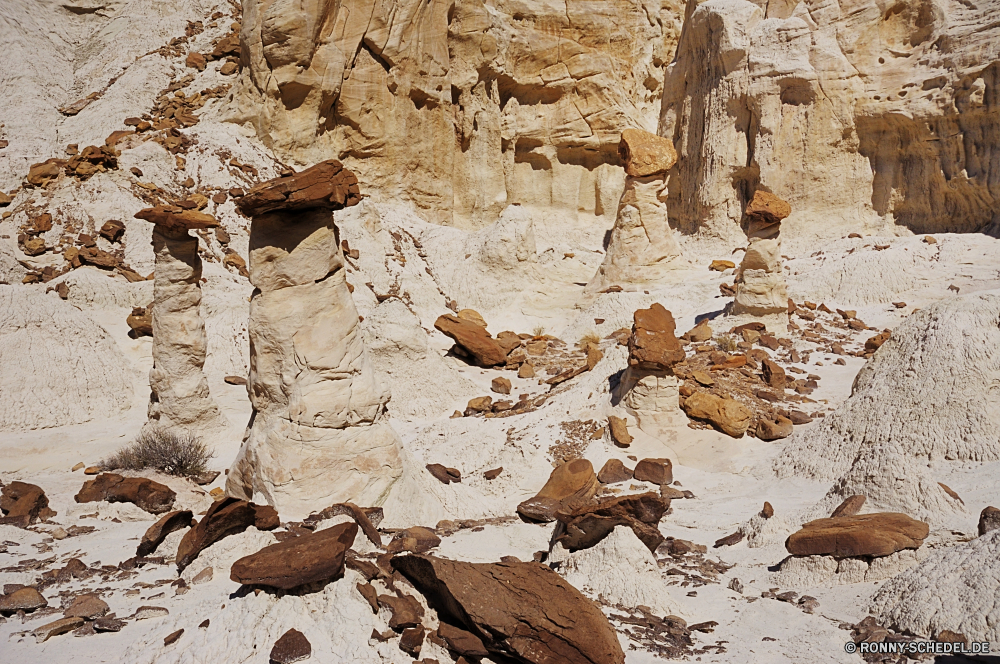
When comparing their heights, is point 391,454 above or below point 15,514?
above

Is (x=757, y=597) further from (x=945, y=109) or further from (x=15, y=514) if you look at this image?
(x=945, y=109)

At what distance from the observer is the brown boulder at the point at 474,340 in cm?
1395

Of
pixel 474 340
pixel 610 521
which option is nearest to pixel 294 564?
pixel 610 521

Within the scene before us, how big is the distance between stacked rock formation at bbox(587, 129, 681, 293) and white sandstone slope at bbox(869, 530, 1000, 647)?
Result: 12902mm

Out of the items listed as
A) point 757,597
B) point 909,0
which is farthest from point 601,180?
point 757,597

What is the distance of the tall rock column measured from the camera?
965cm

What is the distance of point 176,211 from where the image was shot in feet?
31.1

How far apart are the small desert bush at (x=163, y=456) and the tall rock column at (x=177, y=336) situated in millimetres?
536

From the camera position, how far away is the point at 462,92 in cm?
2155

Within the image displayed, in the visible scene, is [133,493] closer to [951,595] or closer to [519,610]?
[519,610]

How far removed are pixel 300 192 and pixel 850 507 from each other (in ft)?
16.8

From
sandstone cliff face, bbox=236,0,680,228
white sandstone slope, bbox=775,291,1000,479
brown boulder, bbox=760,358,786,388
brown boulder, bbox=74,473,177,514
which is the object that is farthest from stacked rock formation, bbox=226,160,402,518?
sandstone cliff face, bbox=236,0,680,228

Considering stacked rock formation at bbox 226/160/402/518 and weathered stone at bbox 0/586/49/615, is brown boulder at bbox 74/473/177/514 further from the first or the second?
weathered stone at bbox 0/586/49/615

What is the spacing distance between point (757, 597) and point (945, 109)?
56.7ft
